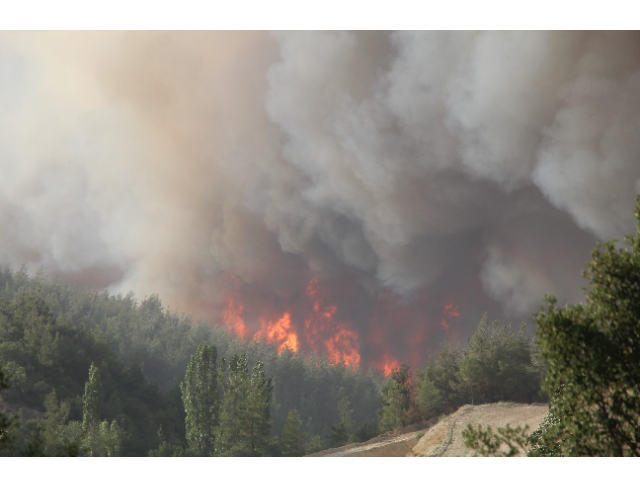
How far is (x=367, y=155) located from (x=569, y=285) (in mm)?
12938

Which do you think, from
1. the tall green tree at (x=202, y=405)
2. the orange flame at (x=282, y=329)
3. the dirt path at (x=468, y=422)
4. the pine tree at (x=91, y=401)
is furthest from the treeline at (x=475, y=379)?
the pine tree at (x=91, y=401)

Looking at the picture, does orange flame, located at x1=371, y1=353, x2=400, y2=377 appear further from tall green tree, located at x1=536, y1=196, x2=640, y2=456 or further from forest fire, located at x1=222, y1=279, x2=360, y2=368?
tall green tree, located at x1=536, y1=196, x2=640, y2=456

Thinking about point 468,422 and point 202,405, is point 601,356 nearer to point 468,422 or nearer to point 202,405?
point 468,422

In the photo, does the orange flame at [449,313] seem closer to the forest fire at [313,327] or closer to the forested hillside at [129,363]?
the forest fire at [313,327]

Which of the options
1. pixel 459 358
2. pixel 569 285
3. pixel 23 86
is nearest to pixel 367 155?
pixel 569 285

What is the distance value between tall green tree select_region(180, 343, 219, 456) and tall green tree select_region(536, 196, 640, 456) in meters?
29.4

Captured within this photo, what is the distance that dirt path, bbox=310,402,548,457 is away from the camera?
2467 centimetres

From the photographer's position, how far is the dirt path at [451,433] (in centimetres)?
2467

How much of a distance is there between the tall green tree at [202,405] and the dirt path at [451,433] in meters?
7.65

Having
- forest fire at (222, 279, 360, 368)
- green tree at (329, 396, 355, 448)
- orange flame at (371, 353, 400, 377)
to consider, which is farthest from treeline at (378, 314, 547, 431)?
forest fire at (222, 279, 360, 368)

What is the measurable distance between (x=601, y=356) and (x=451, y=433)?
64.3 ft

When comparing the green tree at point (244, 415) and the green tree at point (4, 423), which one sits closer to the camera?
the green tree at point (4, 423)
